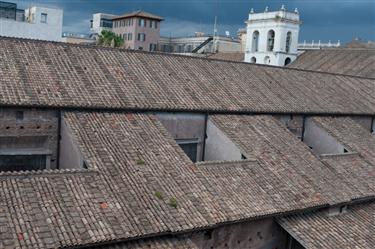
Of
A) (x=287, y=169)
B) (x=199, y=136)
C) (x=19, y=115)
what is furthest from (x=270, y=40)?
(x=19, y=115)

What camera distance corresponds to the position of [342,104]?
28.4m

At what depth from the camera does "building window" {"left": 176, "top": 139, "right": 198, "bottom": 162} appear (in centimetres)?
2119

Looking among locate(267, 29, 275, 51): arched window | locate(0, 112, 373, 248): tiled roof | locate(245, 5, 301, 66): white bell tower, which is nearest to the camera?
locate(0, 112, 373, 248): tiled roof

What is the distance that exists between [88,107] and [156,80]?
15.3 feet

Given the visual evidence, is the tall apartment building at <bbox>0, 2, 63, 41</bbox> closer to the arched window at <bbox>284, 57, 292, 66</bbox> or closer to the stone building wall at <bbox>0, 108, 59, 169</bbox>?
the arched window at <bbox>284, 57, 292, 66</bbox>

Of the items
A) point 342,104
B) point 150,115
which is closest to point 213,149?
point 150,115

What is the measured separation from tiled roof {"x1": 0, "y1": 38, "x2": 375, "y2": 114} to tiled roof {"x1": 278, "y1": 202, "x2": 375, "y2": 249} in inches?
261

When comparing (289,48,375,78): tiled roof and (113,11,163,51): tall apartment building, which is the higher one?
(113,11,163,51): tall apartment building

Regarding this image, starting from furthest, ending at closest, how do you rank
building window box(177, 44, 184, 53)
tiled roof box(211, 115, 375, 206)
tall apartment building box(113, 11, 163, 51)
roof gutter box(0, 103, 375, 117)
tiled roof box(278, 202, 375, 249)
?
building window box(177, 44, 184, 53) < tall apartment building box(113, 11, 163, 51) < tiled roof box(211, 115, 375, 206) < roof gutter box(0, 103, 375, 117) < tiled roof box(278, 202, 375, 249)

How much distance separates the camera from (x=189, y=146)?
21.5 meters

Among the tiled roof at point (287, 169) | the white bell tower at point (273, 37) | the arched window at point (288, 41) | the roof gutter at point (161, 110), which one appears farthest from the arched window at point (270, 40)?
the tiled roof at point (287, 169)

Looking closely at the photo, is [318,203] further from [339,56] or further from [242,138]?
[339,56]

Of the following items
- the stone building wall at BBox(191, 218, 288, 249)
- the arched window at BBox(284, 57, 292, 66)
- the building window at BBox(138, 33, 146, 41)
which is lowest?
the stone building wall at BBox(191, 218, 288, 249)

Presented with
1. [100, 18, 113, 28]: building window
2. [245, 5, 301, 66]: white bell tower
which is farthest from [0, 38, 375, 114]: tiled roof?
[100, 18, 113, 28]: building window
